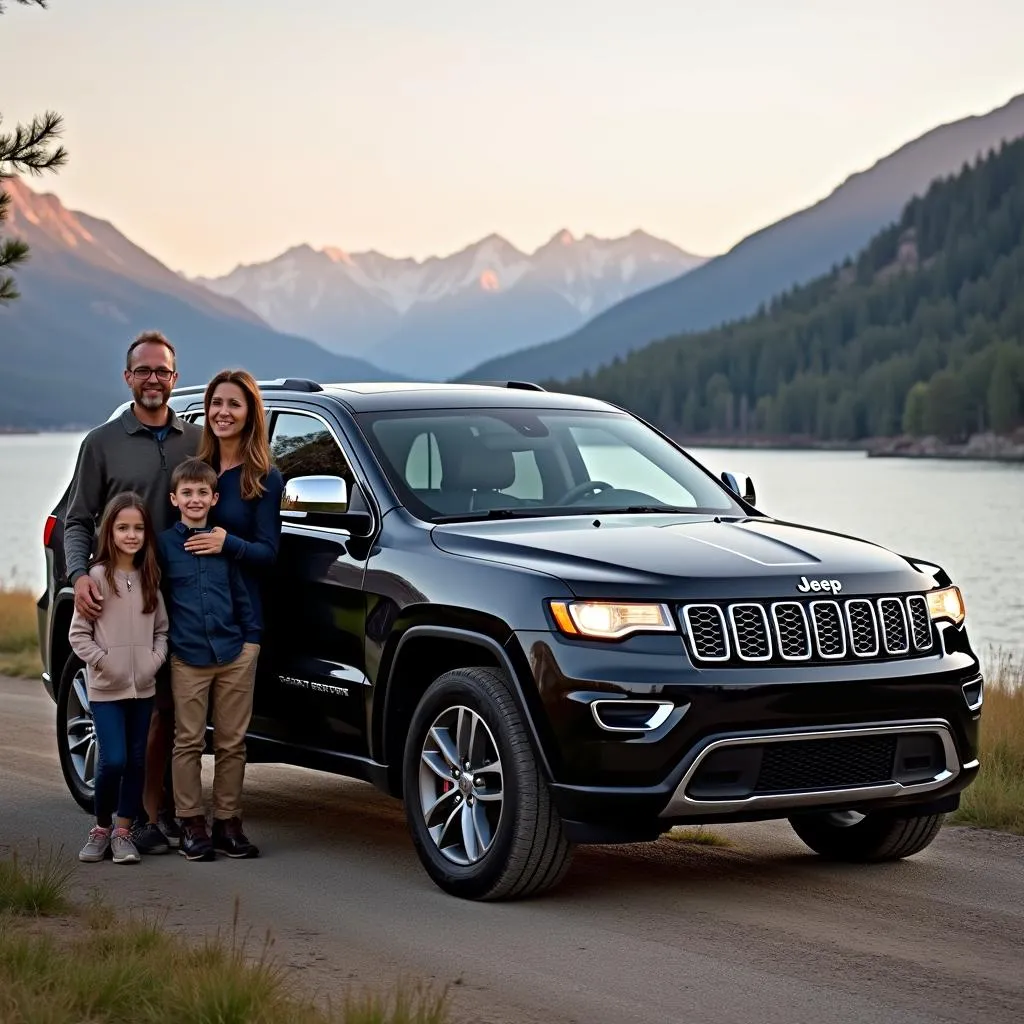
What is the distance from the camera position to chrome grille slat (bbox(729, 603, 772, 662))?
6.19 metres

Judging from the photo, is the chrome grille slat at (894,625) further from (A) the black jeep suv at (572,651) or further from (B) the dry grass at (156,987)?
(B) the dry grass at (156,987)

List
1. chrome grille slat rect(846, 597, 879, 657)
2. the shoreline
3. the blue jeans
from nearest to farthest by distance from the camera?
chrome grille slat rect(846, 597, 879, 657) → the blue jeans → the shoreline

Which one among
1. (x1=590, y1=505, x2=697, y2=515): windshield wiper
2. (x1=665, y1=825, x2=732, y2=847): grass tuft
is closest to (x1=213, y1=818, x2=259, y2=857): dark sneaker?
(x1=665, y1=825, x2=732, y2=847): grass tuft

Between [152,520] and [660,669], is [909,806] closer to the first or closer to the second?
[660,669]

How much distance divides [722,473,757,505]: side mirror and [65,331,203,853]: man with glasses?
232 cm

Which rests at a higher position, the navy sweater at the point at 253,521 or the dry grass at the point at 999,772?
the navy sweater at the point at 253,521

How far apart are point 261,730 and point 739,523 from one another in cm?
221

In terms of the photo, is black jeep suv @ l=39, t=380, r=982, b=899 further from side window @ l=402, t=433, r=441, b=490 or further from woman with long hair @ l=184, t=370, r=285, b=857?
woman with long hair @ l=184, t=370, r=285, b=857

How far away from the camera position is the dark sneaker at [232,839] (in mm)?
7539

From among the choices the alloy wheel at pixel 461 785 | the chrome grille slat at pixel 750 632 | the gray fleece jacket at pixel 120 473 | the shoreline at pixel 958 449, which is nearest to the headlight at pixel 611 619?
the chrome grille slat at pixel 750 632

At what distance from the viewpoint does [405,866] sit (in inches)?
289

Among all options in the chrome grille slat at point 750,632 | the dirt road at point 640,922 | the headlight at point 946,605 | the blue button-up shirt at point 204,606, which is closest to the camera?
the dirt road at point 640,922

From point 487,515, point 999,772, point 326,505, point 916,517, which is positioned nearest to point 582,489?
point 487,515

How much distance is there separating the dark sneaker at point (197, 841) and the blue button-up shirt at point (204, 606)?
0.70 metres
